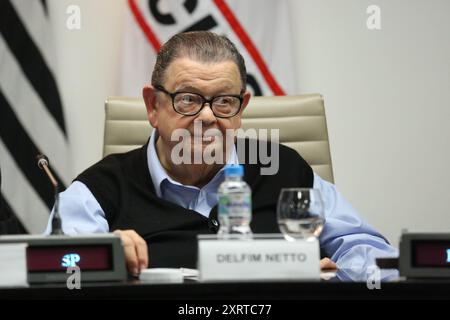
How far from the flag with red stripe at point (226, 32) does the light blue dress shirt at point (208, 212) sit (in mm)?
1134

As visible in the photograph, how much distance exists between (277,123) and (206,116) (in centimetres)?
66

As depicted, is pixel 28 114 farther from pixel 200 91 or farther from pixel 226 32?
pixel 200 91

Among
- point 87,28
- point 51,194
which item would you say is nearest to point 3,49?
point 87,28

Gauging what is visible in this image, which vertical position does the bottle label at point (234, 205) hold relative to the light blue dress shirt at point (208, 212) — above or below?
above

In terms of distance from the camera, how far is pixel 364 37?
3.61 metres

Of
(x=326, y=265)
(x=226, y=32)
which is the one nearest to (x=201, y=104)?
(x=326, y=265)

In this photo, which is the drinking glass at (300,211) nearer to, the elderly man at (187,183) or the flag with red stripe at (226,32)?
the elderly man at (187,183)

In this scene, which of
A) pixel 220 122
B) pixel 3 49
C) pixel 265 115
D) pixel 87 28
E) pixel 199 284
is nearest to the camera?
pixel 199 284

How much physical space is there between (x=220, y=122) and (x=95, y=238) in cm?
83

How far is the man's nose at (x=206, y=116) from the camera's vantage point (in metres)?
2.13

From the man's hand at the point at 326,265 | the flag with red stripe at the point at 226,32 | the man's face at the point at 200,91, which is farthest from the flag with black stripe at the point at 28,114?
the man's hand at the point at 326,265

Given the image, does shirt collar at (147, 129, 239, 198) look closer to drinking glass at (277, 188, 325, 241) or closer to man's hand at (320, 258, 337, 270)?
man's hand at (320, 258, 337, 270)

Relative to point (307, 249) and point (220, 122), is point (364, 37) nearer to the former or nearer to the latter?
point (220, 122)
